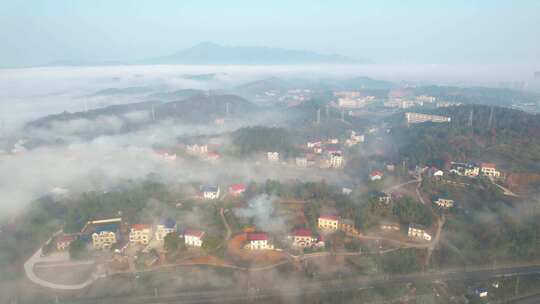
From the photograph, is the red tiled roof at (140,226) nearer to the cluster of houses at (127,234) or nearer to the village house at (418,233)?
the cluster of houses at (127,234)

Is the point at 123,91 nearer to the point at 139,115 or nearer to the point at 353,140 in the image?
A: the point at 139,115

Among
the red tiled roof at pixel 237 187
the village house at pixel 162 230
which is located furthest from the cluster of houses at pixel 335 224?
the village house at pixel 162 230

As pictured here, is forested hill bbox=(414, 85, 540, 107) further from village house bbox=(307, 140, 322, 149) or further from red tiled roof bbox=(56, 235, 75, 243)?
red tiled roof bbox=(56, 235, 75, 243)

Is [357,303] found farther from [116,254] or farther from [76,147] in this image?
[76,147]

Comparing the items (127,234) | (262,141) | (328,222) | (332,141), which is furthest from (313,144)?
(127,234)

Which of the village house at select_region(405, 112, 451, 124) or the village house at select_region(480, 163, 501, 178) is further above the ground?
the village house at select_region(405, 112, 451, 124)

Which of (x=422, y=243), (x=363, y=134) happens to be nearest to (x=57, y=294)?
(x=422, y=243)

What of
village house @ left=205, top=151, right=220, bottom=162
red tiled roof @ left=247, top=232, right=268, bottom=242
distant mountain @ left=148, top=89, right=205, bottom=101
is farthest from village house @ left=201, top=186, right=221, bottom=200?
distant mountain @ left=148, top=89, right=205, bottom=101

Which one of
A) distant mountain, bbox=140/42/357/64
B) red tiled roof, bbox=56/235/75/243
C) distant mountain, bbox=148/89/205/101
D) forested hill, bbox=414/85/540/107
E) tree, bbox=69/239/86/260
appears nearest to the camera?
tree, bbox=69/239/86/260
